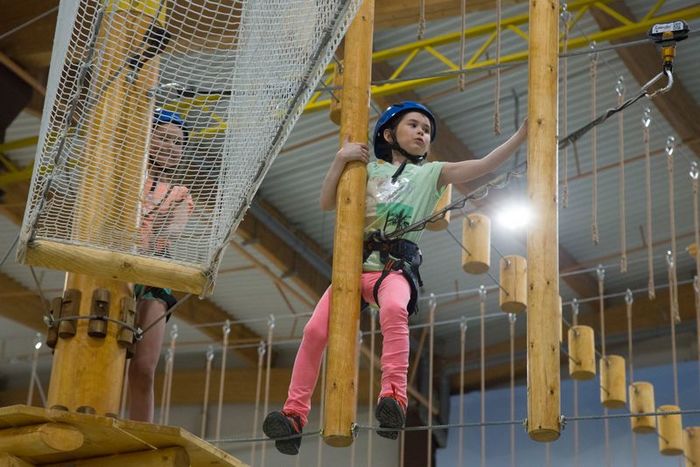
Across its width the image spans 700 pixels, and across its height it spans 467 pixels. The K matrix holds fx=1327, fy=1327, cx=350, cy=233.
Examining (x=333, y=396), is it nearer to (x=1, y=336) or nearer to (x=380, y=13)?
(x=380, y=13)

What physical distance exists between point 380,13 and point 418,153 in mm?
4764

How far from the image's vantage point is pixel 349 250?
4.42 meters

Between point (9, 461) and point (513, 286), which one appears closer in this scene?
point (9, 461)

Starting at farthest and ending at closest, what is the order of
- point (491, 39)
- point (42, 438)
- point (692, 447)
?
point (491, 39)
point (692, 447)
point (42, 438)

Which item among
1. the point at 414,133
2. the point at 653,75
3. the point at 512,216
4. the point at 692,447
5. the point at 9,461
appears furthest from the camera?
the point at 512,216

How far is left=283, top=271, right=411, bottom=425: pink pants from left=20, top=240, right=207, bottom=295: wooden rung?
410 mm

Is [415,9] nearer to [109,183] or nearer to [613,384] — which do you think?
[613,384]

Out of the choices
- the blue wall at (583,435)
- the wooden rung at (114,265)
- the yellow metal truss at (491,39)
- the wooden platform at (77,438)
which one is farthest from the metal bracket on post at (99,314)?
the blue wall at (583,435)

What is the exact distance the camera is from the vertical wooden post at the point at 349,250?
4262 millimetres

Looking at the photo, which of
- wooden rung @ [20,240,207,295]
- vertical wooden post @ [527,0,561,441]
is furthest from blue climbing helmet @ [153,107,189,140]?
vertical wooden post @ [527,0,561,441]

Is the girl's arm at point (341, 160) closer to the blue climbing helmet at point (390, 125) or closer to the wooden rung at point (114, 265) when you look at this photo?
the blue climbing helmet at point (390, 125)

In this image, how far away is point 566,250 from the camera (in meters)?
12.9

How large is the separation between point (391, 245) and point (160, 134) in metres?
0.87

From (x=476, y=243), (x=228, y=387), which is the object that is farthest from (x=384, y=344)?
(x=228, y=387)
